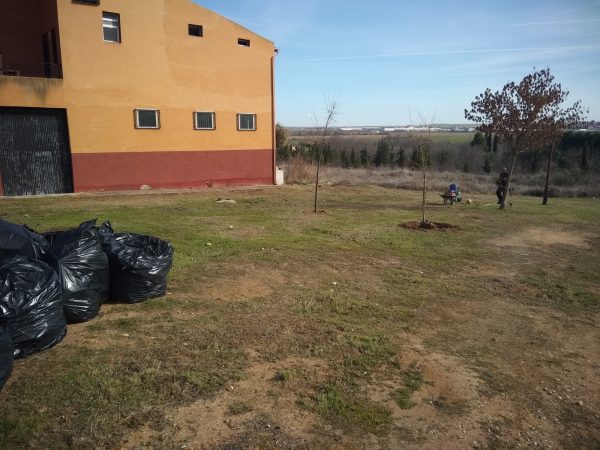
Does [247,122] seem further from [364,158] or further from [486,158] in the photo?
[486,158]

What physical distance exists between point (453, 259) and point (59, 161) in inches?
560

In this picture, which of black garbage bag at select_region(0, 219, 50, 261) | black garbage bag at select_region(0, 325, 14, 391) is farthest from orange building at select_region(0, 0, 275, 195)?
black garbage bag at select_region(0, 325, 14, 391)

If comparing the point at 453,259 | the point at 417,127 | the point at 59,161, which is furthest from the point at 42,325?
the point at 59,161

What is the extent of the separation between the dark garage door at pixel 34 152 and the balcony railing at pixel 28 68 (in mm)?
1704

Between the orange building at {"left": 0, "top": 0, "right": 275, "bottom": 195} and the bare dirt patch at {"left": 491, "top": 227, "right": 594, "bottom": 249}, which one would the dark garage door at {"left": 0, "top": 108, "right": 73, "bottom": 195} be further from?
the bare dirt patch at {"left": 491, "top": 227, "right": 594, "bottom": 249}

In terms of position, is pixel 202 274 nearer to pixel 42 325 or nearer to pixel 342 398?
pixel 42 325

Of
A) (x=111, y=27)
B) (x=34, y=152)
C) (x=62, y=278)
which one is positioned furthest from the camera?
(x=111, y=27)

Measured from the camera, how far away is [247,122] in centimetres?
2103

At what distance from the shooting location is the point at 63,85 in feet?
52.7

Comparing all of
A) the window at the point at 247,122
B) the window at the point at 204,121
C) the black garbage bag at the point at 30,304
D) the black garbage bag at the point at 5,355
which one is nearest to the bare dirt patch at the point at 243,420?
the black garbage bag at the point at 5,355

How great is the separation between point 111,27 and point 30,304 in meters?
15.9

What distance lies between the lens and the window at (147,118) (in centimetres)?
1783

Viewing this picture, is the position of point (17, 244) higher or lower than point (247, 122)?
lower

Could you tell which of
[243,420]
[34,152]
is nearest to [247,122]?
[34,152]
